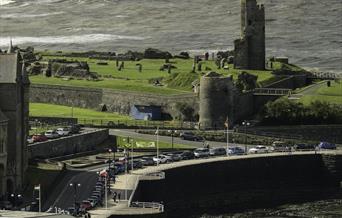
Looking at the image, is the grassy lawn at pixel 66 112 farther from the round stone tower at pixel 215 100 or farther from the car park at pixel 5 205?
the car park at pixel 5 205

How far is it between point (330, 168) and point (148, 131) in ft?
51.8

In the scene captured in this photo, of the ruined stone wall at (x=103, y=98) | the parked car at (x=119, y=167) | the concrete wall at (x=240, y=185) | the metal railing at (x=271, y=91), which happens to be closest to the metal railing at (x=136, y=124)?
the ruined stone wall at (x=103, y=98)

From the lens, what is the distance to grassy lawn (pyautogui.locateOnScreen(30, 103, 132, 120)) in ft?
392

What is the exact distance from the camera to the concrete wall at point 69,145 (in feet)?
320

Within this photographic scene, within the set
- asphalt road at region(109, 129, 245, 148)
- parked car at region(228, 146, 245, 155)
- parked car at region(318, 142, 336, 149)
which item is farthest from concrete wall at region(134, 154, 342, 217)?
asphalt road at region(109, 129, 245, 148)

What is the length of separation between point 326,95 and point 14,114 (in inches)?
1585

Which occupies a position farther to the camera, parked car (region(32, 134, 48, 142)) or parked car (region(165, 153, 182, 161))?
parked car (region(165, 153, 182, 161))

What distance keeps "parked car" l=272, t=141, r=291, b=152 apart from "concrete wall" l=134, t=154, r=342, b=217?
2.97 m

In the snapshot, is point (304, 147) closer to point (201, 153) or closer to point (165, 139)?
point (201, 153)

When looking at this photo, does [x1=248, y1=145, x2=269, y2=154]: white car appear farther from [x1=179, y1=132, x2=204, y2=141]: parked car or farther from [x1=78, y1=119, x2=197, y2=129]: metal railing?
[x1=78, y1=119, x2=197, y2=129]: metal railing

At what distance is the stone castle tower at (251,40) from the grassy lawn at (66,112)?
17.3 metres

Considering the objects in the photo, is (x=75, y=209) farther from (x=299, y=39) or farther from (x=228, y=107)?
(x=299, y=39)

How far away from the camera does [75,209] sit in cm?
8031

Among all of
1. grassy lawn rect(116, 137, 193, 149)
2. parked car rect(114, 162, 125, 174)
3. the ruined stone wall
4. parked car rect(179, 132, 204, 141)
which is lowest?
parked car rect(114, 162, 125, 174)
